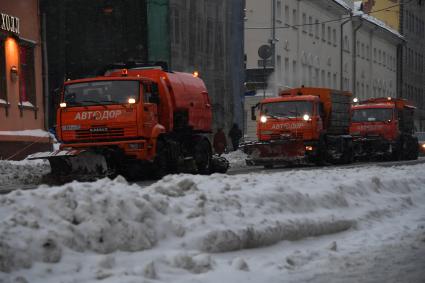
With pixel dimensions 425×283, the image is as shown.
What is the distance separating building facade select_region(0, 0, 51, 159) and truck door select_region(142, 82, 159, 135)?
7.74m

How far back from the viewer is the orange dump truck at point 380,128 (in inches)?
1388

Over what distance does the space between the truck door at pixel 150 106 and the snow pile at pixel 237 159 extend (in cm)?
1024

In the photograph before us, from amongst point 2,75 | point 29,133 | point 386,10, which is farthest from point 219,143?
point 386,10

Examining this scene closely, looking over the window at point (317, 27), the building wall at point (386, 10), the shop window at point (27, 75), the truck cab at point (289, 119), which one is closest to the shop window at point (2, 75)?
the shop window at point (27, 75)

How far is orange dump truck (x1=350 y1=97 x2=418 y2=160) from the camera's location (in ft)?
116

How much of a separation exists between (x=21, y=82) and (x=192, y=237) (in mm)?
21407

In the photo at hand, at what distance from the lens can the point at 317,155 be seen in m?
28.5

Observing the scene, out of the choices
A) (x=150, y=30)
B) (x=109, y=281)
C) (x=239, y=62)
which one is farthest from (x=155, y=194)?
(x=239, y=62)

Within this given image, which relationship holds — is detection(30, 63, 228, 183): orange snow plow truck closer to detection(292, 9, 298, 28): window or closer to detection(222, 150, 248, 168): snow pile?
detection(222, 150, 248, 168): snow pile

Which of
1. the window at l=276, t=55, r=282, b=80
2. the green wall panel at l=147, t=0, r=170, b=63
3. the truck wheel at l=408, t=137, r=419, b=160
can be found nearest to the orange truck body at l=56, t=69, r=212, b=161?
the green wall panel at l=147, t=0, r=170, b=63

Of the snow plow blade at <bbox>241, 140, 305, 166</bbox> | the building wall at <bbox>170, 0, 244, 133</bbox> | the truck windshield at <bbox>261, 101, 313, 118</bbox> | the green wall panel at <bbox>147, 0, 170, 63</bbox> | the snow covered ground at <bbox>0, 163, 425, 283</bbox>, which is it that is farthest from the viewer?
the building wall at <bbox>170, 0, 244, 133</bbox>

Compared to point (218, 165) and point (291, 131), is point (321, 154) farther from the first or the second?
point (218, 165)

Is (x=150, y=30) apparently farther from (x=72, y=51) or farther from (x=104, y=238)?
(x=104, y=238)

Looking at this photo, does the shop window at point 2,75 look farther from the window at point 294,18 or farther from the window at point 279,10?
the window at point 294,18
